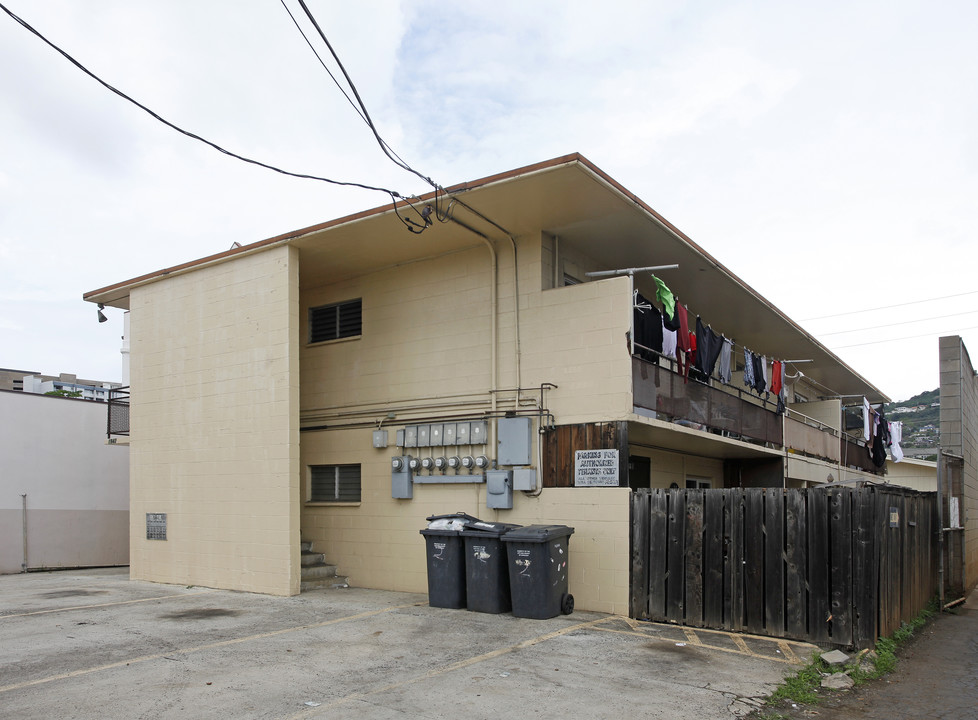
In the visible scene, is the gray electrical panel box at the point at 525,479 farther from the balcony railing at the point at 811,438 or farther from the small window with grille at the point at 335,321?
the balcony railing at the point at 811,438

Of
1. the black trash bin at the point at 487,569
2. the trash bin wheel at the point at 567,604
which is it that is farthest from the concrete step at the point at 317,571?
the trash bin wheel at the point at 567,604

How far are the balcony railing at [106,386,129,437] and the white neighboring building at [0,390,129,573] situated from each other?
2430mm

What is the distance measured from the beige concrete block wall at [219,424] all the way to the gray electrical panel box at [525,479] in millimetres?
3447

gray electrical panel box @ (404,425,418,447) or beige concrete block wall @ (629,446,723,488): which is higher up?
gray electrical panel box @ (404,425,418,447)

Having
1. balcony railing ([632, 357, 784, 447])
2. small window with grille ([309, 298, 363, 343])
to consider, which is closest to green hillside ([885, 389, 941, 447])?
balcony railing ([632, 357, 784, 447])

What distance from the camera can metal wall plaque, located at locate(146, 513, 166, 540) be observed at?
1405 cm

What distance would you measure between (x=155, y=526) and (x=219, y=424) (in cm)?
253

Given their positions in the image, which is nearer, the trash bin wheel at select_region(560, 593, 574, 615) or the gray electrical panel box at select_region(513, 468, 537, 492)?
the trash bin wheel at select_region(560, 593, 574, 615)

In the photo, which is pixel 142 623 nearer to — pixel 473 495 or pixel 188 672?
pixel 188 672

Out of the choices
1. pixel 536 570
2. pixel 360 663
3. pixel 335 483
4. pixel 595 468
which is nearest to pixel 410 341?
pixel 335 483

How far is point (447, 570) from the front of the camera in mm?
10922

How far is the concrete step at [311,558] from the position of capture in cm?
1347

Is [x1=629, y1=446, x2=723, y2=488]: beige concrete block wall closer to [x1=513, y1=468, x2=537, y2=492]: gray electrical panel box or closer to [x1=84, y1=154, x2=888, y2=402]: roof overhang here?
[x1=513, y1=468, x2=537, y2=492]: gray electrical panel box

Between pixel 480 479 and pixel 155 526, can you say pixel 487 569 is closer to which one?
pixel 480 479
